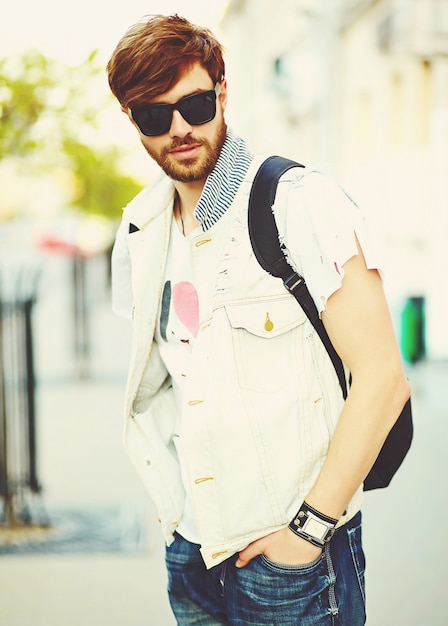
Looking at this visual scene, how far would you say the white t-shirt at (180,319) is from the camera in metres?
2.09

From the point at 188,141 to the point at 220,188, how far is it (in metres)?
0.14

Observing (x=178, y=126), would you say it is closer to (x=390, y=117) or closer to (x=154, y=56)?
(x=154, y=56)

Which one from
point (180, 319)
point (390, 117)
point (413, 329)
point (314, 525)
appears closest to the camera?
point (314, 525)

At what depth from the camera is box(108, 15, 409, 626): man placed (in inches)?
70.5

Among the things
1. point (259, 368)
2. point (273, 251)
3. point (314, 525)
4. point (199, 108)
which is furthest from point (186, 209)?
point (314, 525)

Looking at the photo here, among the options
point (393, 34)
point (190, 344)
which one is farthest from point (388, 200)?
point (190, 344)

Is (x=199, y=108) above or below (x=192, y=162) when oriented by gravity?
above

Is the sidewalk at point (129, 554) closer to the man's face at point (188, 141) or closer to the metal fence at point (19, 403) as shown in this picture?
the metal fence at point (19, 403)

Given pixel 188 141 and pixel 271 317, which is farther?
pixel 188 141

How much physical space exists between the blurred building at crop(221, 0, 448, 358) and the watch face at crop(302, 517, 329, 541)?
7.91m

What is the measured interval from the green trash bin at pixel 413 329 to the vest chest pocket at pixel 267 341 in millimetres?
7733

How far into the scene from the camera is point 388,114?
1284 cm

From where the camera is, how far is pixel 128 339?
12.9m

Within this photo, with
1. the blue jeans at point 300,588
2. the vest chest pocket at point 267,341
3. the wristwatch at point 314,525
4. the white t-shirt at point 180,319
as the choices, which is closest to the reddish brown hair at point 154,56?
the white t-shirt at point 180,319
